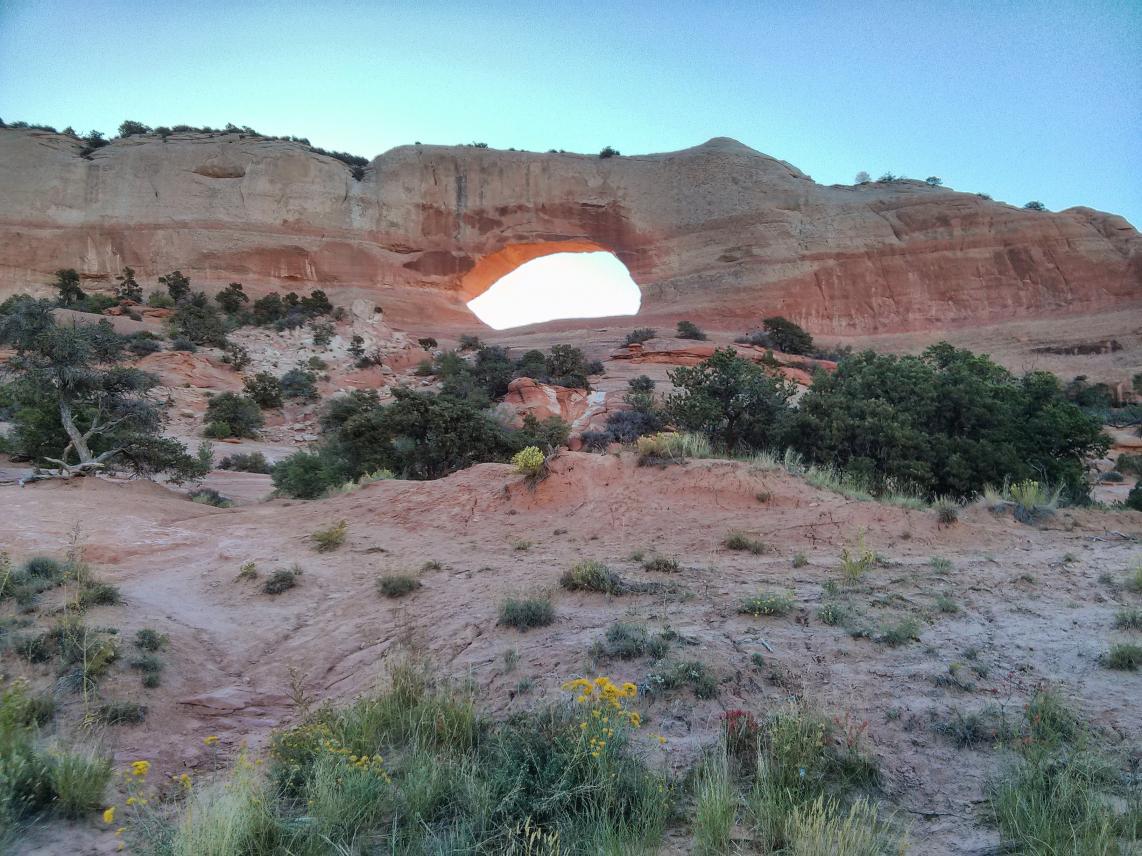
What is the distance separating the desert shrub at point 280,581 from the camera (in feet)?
24.3

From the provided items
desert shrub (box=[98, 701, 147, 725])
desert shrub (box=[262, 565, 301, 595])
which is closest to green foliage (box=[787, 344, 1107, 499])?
desert shrub (box=[262, 565, 301, 595])

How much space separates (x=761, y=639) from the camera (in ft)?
17.1

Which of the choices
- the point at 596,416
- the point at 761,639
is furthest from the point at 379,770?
the point at 596,416

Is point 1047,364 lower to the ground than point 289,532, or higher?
higher

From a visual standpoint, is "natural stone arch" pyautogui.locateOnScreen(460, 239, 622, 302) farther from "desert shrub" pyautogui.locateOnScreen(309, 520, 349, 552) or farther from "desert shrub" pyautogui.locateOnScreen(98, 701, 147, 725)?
"desert shrub" pyautogui.locateOnScreen(98, 701, 147, 725)

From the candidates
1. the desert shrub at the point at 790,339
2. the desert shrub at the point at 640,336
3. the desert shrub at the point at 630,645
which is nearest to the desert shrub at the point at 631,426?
the desert shrub at the point at 630,645

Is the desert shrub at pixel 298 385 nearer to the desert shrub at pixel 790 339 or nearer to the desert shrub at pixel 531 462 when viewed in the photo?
the desert shrub at pixel 531 462

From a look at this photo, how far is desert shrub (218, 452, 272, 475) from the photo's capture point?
60.4ft

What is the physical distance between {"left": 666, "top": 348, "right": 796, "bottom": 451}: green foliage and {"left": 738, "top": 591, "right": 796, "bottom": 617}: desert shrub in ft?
23.2

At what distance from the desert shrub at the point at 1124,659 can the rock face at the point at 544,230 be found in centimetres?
3703

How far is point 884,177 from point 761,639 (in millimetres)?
50513

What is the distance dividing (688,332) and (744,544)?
28279mm

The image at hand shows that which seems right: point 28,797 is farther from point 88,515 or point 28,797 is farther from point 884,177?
point 884,177

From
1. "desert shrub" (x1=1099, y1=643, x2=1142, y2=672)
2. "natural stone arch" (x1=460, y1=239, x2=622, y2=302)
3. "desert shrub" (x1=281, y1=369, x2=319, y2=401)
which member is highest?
"natural stone arch" (x1=460, y1=239, x2=622, y2=302)
